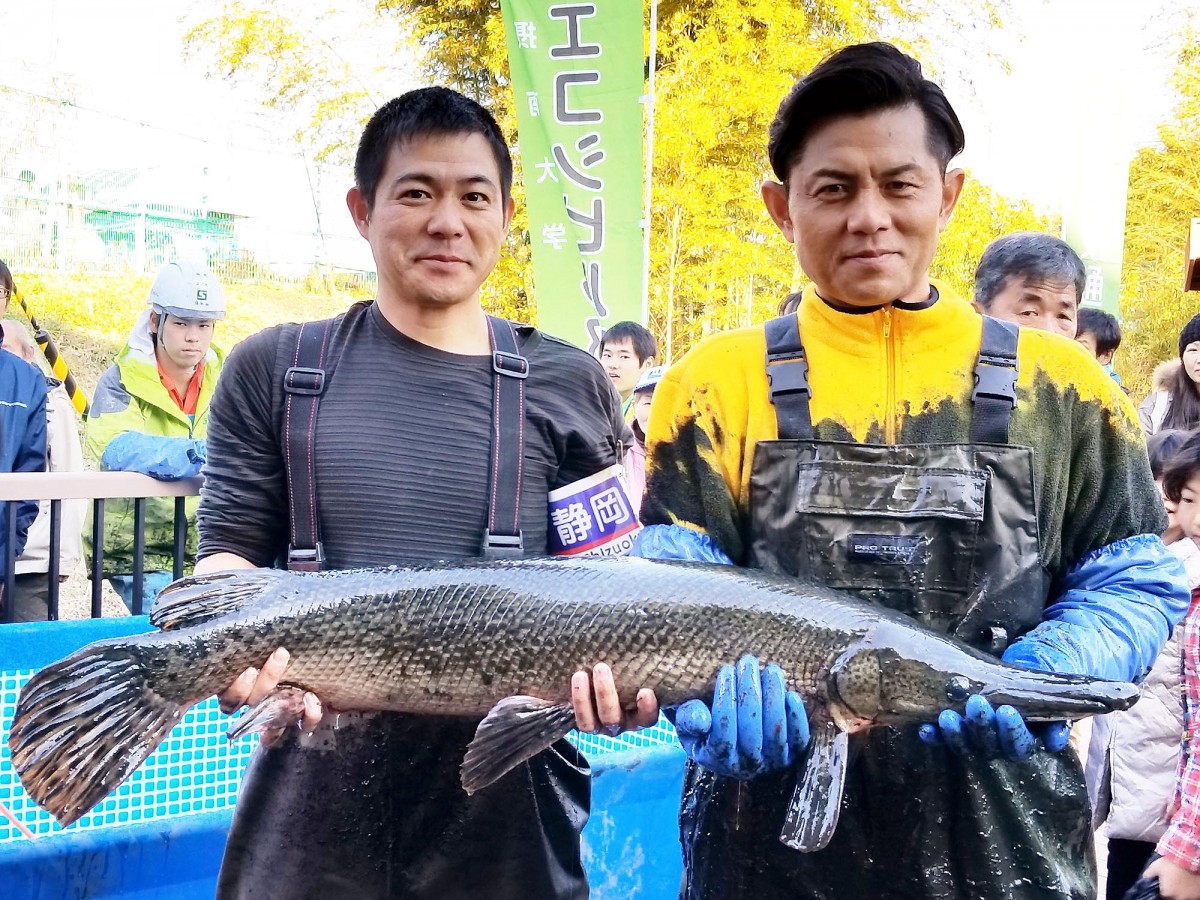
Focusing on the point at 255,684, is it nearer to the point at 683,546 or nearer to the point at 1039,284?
the point at 683,546

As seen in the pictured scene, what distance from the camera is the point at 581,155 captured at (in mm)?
8422

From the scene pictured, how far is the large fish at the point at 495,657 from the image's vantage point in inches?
75.4

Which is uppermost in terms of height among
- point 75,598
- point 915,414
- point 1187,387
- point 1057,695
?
point 1187,387

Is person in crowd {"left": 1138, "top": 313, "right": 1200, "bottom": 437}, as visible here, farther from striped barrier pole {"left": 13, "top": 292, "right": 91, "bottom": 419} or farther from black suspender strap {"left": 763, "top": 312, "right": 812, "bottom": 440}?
striped barrier pole {"left": 13, "top": 292, "right": 91, "bottom": 419}

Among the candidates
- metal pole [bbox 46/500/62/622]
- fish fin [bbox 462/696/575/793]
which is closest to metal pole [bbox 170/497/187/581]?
metal pole [bbox 46/500/62/622]

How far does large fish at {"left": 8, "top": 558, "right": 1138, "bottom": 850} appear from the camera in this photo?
1916 millimetres

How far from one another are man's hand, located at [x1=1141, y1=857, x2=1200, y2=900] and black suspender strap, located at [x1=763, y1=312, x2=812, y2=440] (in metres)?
1.57

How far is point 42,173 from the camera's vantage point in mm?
18969

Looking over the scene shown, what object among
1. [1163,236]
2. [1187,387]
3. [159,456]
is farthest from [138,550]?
[1163,236]

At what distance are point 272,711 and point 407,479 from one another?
57 centimetres

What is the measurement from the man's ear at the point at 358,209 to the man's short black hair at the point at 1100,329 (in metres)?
4.79

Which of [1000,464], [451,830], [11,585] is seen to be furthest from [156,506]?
[1000,464]

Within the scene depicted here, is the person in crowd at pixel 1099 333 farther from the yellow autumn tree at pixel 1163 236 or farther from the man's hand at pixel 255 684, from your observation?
the yellow autumn tree at pixel 1163 236

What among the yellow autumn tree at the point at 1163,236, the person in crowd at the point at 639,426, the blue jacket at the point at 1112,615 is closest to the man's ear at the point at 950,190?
the blue jacket at the point at 1112,615
